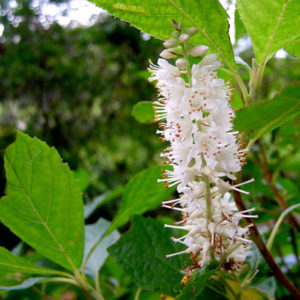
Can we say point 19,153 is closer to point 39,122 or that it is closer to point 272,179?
point 272,179

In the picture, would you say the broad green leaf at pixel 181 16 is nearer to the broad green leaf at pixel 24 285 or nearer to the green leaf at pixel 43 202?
the green leaf at pixel 43 202

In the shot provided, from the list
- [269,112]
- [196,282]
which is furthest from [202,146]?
[196,282]

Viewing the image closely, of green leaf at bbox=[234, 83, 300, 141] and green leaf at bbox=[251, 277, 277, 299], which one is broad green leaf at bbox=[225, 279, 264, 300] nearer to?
green leaf at bbox=[251, 277, 277, 299]

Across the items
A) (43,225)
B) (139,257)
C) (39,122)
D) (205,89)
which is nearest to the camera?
(205,89)

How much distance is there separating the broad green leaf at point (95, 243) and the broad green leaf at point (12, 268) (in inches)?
8.5

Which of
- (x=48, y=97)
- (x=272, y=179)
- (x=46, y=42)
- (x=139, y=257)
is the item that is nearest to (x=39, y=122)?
(x=48, y=97)

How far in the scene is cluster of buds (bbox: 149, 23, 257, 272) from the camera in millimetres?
692

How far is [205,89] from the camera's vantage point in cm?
69

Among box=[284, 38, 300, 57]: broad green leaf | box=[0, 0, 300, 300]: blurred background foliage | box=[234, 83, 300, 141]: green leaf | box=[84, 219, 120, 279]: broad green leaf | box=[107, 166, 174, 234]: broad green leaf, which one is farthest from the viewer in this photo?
box=[0, 0, 300, 300]: blurred background foliage

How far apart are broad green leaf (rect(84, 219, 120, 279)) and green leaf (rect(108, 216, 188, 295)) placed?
234 mm

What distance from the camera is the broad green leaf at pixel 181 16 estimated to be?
725 mm

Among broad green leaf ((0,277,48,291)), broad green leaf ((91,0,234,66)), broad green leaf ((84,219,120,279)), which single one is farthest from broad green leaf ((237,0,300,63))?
broad green leaf ((0,277,48,291))

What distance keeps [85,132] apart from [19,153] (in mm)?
3085

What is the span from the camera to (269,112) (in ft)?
2.12
